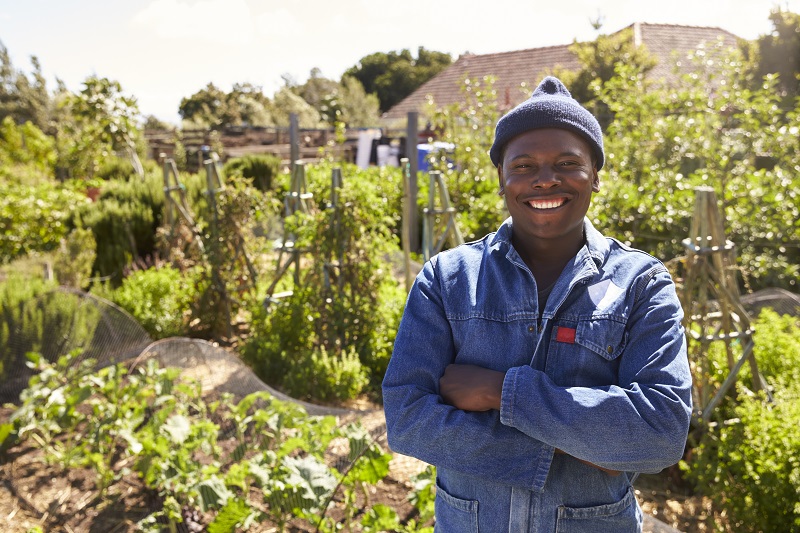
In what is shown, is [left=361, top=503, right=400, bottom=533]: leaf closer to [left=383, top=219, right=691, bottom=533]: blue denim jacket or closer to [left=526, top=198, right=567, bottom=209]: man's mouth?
[left=383, top=219, right=691, bottom=533]: blue denim jacket

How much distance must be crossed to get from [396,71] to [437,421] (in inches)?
1432

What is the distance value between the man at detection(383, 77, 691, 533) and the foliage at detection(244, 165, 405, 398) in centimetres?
323

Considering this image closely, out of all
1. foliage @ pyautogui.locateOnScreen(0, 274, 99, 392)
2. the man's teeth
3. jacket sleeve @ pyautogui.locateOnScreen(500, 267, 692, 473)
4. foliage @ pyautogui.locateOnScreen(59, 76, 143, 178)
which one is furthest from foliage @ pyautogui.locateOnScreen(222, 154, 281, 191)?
jacket sleeve @ pyautogui.locateOnScreen(500, 267, 692, 473)

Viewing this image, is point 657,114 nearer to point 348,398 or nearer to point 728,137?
point 728,137

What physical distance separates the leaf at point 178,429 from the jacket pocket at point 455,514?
1.96 meters

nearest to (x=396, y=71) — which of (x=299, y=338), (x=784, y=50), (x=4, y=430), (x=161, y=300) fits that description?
(x=784, y=50)

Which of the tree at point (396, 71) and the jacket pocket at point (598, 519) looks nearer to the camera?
the jacket pocket at point (598, 519)

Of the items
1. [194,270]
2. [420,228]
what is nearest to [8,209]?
[194,270]

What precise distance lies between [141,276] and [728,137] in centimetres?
521

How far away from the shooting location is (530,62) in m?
19.2

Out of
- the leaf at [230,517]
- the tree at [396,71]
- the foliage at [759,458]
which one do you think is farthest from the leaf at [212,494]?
the tree at [396,71]

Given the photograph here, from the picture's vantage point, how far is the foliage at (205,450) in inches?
98.8

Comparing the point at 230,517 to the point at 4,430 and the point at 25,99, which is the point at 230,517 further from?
the point at 25,99

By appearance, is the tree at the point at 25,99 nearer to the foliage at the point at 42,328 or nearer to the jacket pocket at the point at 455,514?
the foliage at the point at 42,328
